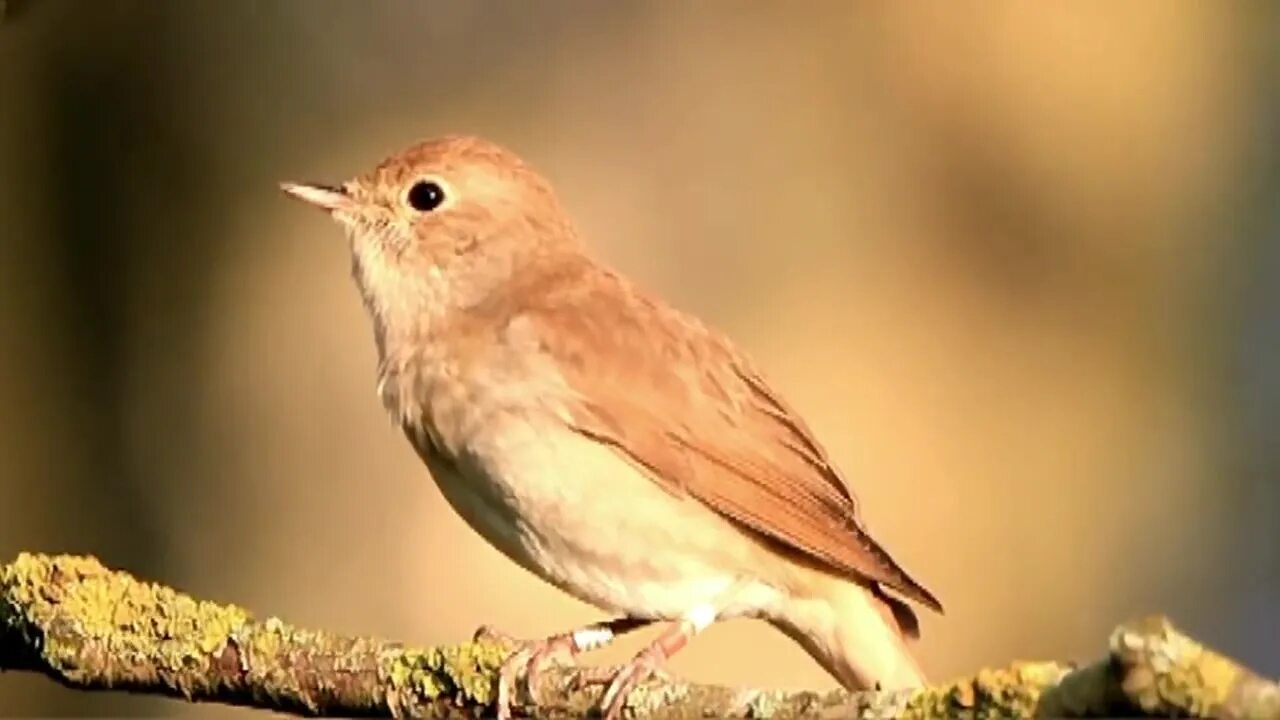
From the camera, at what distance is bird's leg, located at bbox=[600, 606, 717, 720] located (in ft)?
4.18

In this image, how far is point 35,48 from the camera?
3012mm

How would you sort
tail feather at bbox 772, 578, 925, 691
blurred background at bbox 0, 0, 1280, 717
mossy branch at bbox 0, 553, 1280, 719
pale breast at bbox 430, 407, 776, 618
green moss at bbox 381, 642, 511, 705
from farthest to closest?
blurred background at bbox 0, 0, 1280, 717 → tail feather at bbox 772, 578, 925, 691 → pale breast at bbox 430, 407, 776, 618 → green moss at bbox 381, 642, 511, 705 → mossy branch at bbox 0, 553, 1280, 719

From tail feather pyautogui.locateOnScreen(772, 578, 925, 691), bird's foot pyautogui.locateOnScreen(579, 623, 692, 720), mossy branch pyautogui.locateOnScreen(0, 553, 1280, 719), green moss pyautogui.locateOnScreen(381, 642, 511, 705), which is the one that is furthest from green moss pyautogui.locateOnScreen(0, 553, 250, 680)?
tail feather pyautogui.locateOnScreen(772, 578, 925, 691)

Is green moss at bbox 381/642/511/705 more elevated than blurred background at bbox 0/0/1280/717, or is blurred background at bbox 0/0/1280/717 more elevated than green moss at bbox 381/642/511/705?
blurred background at bbox 0/0/1280/717

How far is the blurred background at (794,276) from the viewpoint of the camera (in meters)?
2.83

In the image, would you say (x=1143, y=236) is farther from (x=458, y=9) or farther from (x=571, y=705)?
(x=571, y=705)

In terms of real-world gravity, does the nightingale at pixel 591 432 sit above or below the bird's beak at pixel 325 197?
below

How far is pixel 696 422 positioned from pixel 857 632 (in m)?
0.26

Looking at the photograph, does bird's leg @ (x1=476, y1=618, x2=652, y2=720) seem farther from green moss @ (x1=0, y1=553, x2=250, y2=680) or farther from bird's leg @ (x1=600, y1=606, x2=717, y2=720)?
green moss @ (x1=0, y1=553, x2=250, y2=680)

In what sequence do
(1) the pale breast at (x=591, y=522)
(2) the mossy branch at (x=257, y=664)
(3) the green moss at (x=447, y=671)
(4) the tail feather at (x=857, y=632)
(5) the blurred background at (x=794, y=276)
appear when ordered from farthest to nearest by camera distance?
(5) the blurred background at (x=794, y=276) < (4) the tail feather at (x=857, y=632) < (1) the pale breast at (x=591, y=522) < (3) the green moss at (x=447, y=671) < (2) the mossy branch at (x=257, y=664)

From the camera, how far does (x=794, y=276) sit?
285cm

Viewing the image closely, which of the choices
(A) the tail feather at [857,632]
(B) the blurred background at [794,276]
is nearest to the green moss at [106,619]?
(A) the tail feather at [857,632]

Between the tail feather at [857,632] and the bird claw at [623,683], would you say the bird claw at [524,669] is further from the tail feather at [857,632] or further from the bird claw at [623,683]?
the tail feather at [857,632]

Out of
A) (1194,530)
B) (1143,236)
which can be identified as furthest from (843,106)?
(1194,530)
